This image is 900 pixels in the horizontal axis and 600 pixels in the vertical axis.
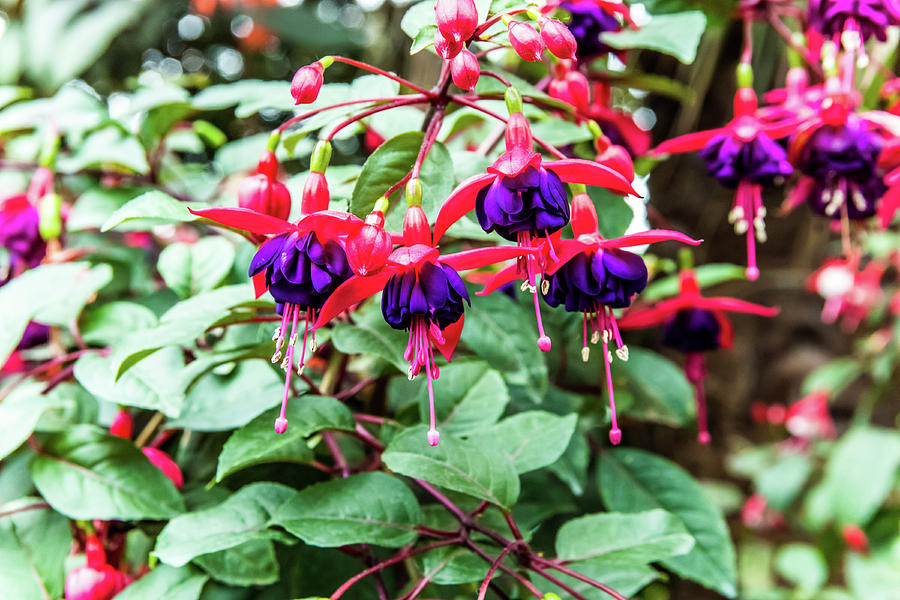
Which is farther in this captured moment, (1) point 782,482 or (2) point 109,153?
(1) point 782,482

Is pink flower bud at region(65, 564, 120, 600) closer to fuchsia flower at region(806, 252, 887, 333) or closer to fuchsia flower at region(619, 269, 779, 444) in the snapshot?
fuchsia flower at region(619, 269, 779, 444)

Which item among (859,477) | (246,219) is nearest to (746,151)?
(246,219)

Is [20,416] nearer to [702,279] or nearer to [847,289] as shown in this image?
[702,279]

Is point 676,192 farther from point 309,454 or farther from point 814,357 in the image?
point 309,454

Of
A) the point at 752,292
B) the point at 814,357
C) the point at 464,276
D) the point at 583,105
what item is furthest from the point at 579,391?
the point at 814,357

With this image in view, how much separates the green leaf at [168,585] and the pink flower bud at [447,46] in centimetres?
48

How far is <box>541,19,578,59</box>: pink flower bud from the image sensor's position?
0.49 m

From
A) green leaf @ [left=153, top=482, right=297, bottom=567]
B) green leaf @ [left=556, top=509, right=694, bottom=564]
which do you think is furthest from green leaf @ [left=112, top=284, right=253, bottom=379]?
green leaf @ [left=556, top=509, right=694, bottom=564]

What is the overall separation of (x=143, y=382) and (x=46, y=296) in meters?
0.15

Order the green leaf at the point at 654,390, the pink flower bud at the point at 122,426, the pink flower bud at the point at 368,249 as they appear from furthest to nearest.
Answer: the green leaf at the point at 654,390
the pink flower bud at the point at 122,426
the pink flower bud at the point at 368,249

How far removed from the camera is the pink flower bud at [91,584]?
2.10 feet

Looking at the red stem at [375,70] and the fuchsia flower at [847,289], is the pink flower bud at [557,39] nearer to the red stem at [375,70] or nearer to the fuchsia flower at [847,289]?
the red stem at [375,70]

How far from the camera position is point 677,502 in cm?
92

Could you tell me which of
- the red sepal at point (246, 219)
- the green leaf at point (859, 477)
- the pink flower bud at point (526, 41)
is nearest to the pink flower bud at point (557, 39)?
the pink flower bud at point (526, 41)
